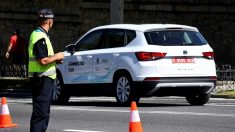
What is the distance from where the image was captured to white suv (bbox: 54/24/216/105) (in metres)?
17.6

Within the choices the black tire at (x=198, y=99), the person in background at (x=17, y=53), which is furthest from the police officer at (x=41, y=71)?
the person in background at (x=17, y=53)

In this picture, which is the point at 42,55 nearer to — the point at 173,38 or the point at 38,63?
the point at 38,63

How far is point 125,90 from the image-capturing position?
58.9 ft

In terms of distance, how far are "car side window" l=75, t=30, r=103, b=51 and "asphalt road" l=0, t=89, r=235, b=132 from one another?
1298mm

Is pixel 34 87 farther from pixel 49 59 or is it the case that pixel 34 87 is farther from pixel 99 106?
pixel 99 106

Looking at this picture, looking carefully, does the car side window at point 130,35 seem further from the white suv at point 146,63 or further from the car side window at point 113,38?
the car side window at point 113,38

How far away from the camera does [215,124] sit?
45.6ft

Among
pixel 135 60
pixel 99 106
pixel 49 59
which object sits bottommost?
pixel 99 106

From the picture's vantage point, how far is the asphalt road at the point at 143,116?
13.7 meters

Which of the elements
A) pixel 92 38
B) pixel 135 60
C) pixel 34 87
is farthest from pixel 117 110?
pixel 34 87

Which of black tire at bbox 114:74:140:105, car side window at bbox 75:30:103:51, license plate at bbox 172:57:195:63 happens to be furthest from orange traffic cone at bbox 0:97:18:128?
car side window at bbox 75:30:103:51

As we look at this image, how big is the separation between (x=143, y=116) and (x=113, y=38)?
359 cm

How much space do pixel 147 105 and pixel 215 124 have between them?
4872mm

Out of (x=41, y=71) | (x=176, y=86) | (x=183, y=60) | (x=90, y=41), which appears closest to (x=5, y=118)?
(x=41, y=71)
